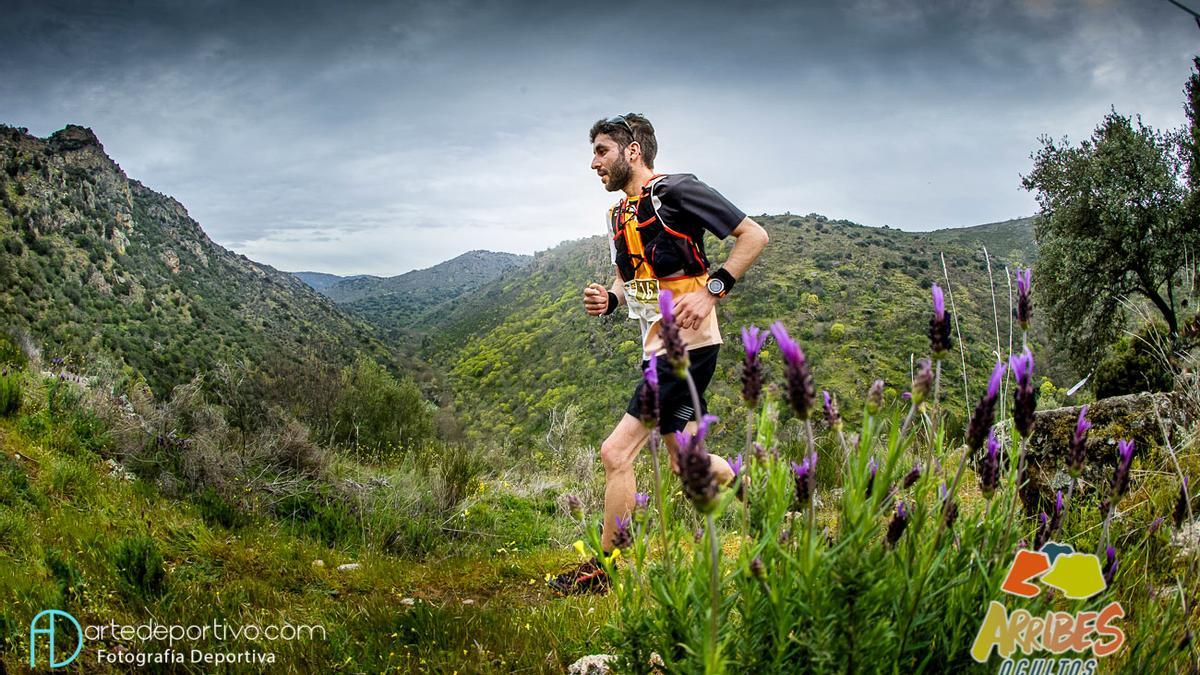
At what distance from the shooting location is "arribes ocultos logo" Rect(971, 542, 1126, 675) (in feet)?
3.94

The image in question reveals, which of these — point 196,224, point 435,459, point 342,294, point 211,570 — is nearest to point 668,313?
point 211,570

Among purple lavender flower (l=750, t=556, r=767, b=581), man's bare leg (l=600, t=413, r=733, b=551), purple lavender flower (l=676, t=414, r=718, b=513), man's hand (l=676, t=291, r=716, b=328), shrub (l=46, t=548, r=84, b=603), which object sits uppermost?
man's hand (l=676, t=291, r=716, b=328)

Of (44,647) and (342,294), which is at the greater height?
(342,294)

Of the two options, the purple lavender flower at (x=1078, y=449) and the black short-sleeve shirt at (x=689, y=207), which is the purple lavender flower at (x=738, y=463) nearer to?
the purple lavender flower at (x=1078, y=449)

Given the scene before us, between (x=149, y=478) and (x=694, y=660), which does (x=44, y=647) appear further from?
(x=149, y=478)

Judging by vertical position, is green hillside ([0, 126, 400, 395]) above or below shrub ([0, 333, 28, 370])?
above

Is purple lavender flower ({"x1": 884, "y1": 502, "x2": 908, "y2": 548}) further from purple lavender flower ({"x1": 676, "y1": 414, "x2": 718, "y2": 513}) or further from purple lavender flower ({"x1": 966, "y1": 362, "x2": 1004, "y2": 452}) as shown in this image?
purple lavender flower ({"x1": 676, "y1": 414, "x2": 718, "y2": 513})

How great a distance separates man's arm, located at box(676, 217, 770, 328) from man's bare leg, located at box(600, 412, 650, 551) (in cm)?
68

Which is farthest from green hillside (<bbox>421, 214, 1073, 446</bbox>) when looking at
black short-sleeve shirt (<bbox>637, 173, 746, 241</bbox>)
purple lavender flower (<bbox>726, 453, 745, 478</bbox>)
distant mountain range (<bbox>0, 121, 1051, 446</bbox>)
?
purple lavender flower (<bbox>726, 453, 745, 478</bbox>)

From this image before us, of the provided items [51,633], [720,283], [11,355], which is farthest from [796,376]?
[11,355]

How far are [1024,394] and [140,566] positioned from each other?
351 centimetres

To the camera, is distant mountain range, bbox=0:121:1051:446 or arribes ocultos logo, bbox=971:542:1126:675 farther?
distant mountain range, bbox=0:121:1051:446

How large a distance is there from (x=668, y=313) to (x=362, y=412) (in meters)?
12.9

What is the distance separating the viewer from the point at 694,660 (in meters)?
1.26
